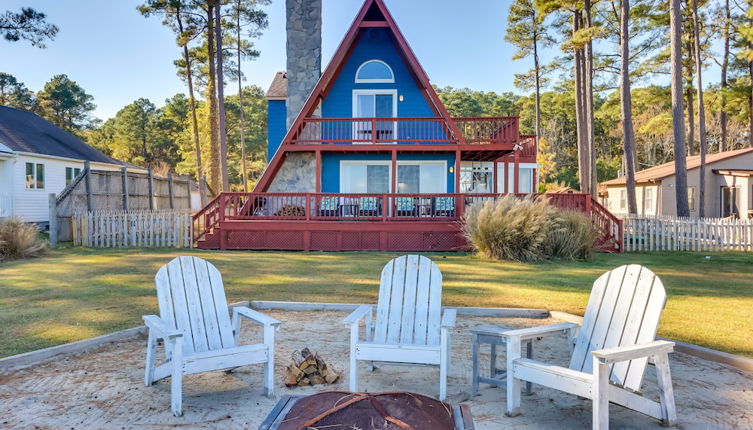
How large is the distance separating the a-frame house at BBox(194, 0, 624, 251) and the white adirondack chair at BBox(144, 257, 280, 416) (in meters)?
10.9

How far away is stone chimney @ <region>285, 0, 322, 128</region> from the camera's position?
1856 cm

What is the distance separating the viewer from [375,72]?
18.9 meters

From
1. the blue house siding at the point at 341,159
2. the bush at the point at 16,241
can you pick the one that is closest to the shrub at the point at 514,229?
the blue house siding at the point at 341,159

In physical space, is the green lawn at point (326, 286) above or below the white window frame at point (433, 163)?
below

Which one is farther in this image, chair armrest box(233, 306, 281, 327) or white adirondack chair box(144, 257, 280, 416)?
chair armrest box(233, 306, 281, 327)

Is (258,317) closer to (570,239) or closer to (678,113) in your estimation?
(570,239)

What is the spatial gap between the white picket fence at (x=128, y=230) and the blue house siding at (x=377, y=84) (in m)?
7.12

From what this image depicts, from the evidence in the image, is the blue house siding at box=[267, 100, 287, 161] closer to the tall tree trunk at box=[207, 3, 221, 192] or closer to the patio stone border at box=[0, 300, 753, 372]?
the tall tree trunk at box=[207, 3, 221, 192]

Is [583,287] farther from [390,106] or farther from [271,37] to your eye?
[271,37]

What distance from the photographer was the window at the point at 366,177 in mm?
18938

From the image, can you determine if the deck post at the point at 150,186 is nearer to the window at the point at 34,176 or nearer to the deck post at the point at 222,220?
the window at the point at 34,176

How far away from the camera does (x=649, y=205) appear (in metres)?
30.3

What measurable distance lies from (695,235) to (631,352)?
575 inches

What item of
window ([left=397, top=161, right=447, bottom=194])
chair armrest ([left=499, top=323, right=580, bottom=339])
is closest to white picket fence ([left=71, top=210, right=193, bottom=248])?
window ([left=397, top=161, right=447, bottom=194])
